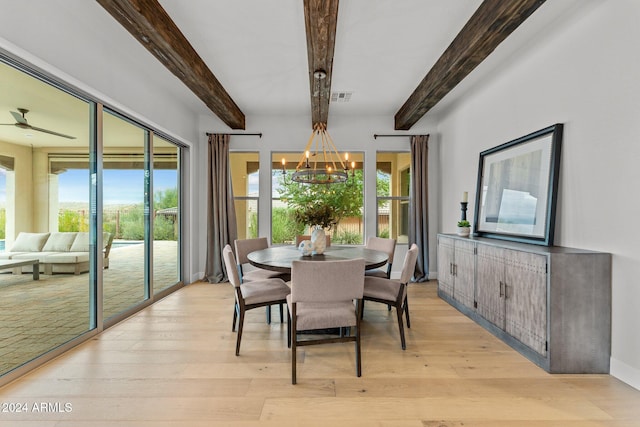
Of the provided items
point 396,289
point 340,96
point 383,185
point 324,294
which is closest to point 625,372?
point 396,289

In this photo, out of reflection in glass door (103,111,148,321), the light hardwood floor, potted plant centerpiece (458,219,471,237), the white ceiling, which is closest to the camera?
the light hardwood floor

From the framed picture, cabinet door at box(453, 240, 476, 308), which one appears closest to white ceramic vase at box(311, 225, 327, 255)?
cabinet door at box(453, 240, 476, 308)

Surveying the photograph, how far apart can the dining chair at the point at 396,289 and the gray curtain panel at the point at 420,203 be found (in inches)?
90.8

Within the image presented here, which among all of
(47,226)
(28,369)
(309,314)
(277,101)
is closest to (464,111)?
(277,101)

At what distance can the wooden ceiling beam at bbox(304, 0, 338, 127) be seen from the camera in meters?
2.11

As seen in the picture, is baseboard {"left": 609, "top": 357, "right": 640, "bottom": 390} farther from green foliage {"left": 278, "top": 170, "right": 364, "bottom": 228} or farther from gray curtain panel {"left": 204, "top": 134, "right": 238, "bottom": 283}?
gray curtain panel {"left": 204, "top": 134, "right": 238, "bottom": 283}

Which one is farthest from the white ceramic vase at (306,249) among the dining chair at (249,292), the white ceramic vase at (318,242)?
the dining chair at (249,292)

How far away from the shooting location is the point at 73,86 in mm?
2541

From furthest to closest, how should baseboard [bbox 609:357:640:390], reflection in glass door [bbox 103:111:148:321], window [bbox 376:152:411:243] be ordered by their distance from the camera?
window [bbox 376:152:411:243] → reflection in glass door [bbox 103:111:148:321] → baseboard [bbox 609:357:640:390]

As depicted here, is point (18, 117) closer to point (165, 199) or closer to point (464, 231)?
point (165, 199)

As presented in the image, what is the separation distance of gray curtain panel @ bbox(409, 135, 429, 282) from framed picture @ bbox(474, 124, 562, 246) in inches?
48.4

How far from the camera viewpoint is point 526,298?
7.98 ft

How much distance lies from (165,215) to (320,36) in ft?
10.6

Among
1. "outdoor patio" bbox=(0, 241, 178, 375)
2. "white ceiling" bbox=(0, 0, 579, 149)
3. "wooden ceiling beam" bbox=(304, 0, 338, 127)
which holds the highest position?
"white ceiling" bbox=(0, 0, 579, 149)
